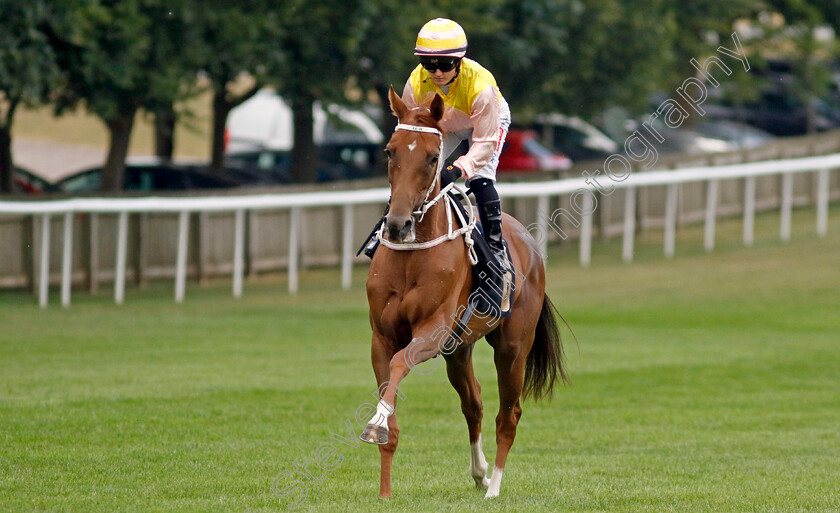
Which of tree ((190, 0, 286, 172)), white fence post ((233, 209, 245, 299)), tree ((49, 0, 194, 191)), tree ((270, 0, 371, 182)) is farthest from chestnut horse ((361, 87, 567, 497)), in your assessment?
tree ((270, 0, 371, 182))

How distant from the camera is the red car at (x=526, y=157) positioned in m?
26.3

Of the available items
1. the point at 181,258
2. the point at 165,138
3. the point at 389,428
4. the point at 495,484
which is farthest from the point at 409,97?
the point at 165,138

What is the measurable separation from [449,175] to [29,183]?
52.6ft

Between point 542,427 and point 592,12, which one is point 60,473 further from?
point 592,12

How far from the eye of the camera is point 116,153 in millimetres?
18922

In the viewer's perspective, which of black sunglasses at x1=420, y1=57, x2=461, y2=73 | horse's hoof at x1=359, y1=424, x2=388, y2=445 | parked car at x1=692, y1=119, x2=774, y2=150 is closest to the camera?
horse's hoof at x1=359, y1=424, x2=388, y2=445

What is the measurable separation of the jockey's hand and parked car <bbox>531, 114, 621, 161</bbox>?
21.5m

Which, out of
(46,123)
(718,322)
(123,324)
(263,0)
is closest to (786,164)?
(718,322)

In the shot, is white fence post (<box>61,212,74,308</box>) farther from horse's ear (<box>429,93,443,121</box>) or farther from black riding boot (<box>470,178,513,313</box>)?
horse's ear (<box>429,93,443,121</box>)

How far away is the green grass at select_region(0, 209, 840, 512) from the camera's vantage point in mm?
6840

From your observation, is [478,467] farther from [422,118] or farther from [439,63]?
[439,63]

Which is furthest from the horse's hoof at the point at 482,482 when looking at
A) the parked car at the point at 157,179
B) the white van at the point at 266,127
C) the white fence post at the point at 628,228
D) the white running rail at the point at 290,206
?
the white van at the point at 266,127

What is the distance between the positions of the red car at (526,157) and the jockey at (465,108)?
19026mm

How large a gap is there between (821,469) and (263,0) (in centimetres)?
1171
